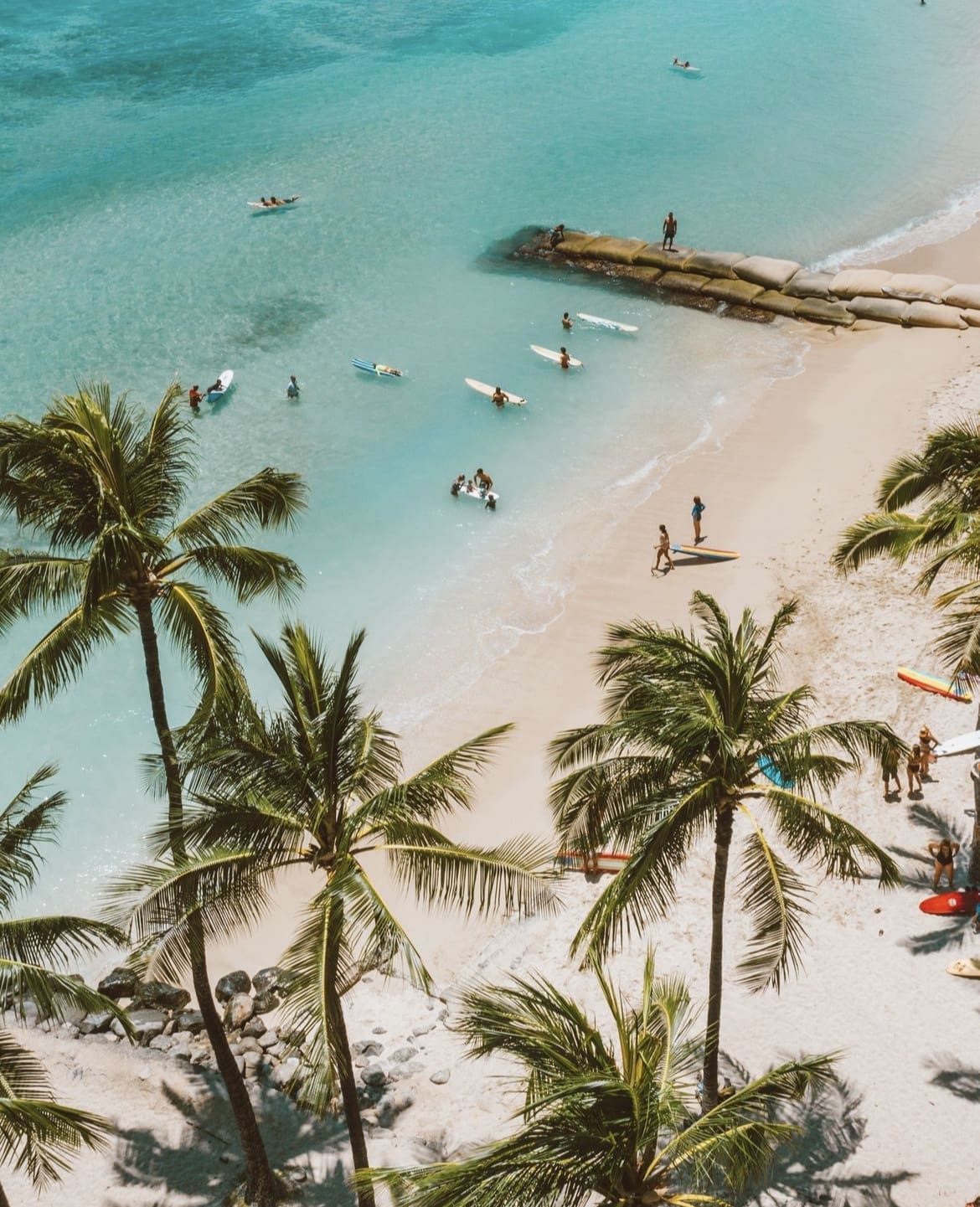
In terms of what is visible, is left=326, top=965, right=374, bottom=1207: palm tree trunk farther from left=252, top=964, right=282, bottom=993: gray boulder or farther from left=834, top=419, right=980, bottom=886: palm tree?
left=834, top=419, right=980, bottom=886: palm tree

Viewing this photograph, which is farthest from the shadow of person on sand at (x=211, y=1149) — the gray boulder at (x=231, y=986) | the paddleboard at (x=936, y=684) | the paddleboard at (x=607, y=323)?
the paddleboard at (x=607, y=323)

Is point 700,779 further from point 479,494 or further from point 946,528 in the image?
point 479,494

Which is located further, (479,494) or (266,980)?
(479,494)

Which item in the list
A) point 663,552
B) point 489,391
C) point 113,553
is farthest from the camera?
point 489,391

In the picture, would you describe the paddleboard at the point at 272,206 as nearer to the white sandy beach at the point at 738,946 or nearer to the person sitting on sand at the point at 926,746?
the white sandy beach at the point at 738,946

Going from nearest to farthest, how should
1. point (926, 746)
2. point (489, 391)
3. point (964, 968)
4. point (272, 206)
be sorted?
point (964, 968) < point (926, 746) < point (489, 391) < point (272, 206)

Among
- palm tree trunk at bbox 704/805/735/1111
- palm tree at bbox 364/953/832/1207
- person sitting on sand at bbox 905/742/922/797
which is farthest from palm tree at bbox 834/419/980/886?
palm tree at bbox 364/953/832/1207

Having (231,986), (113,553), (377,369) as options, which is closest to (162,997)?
(231,986)
